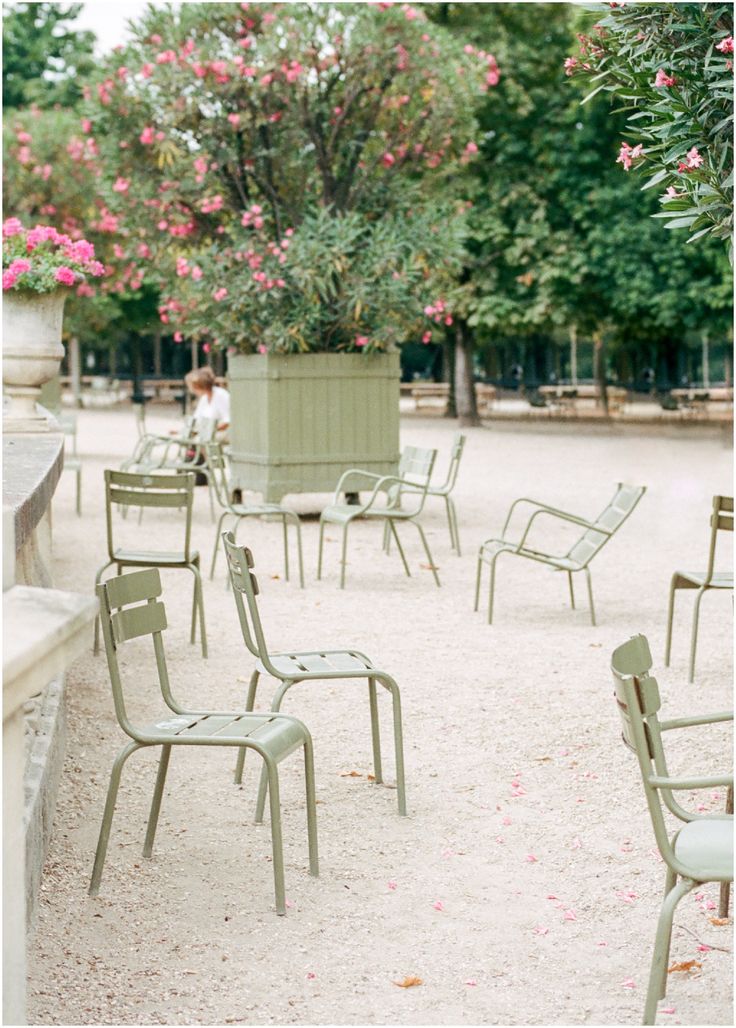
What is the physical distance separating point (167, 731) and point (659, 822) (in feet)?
5.71

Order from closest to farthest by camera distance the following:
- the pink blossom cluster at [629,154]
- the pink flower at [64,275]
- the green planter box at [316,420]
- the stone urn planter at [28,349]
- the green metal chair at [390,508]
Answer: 1. the pink blossom cluster at [629,154]
2. the pink flower at [64,275]
3. the stone urn planter at [28,349]
4. the green metal chair at [390,508]
5. the green planter box at [316,420]

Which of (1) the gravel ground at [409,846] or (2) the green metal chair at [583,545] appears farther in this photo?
(2) the green metal chair at [583,545]

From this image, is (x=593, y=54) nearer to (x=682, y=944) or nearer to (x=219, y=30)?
(x=682, y=944)

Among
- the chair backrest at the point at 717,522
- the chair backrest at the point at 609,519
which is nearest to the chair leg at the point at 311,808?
the chair backrest at the point at 717,522

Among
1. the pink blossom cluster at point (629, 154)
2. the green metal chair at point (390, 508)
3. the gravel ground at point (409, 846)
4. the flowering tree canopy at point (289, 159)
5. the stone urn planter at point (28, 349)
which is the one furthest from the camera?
the flowering tree canopy at point (289, 159)

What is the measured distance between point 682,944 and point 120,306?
3669 cm

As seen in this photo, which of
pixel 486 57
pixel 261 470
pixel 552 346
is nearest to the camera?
pixel 261 470

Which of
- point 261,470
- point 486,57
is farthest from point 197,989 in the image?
point 486,57

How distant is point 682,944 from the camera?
166 inches

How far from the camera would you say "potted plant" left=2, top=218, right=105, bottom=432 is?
28.9ft

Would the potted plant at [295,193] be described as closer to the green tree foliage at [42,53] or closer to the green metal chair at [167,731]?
the green metal chair at [167,731]

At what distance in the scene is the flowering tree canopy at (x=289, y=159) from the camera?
47.5 ft

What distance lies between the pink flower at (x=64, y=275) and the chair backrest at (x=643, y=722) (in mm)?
5865

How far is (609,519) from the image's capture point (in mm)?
9328
